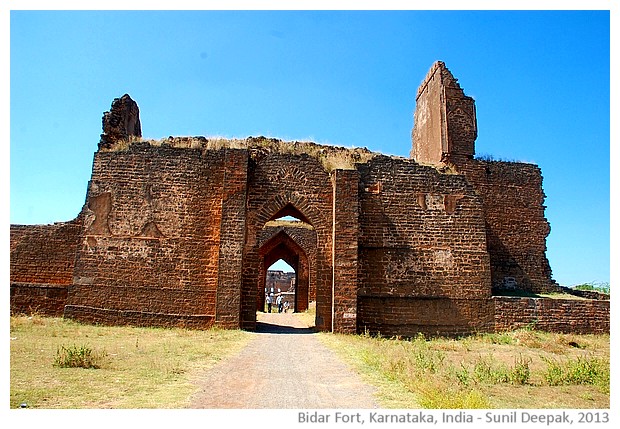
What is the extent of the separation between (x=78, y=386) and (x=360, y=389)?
11.1 feet

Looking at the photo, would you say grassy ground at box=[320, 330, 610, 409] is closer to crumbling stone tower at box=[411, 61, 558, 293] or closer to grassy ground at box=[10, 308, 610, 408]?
grassy ground at box=[10, 308, 610, 408]

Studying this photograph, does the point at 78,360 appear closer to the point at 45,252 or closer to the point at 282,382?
the point at 282,382

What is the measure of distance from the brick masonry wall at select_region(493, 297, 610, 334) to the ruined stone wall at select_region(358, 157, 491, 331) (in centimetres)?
51

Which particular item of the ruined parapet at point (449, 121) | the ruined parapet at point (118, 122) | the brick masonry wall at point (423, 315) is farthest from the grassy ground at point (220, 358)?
the ruined parapet at point (449, 121)

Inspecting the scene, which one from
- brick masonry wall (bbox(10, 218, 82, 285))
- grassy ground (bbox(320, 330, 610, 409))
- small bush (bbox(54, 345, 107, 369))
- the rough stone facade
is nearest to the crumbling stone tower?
the rough stone facade

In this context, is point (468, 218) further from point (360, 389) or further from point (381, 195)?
point (360, 389)

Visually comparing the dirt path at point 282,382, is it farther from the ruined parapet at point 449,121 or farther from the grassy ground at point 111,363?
the ruined parapet at point 449,121

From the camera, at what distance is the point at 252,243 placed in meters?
13.4

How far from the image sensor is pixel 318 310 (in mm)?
13453

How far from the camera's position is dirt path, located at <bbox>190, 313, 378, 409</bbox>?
5414mm

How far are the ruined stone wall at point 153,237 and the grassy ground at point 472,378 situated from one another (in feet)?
14.3

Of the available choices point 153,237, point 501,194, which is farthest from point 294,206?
point 501,194

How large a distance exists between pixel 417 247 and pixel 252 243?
462 cm
